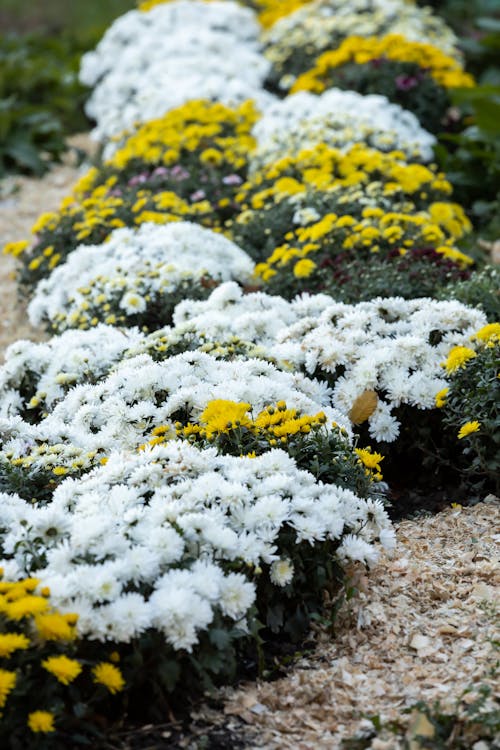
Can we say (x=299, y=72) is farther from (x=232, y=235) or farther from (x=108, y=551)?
(x=108, y=551)

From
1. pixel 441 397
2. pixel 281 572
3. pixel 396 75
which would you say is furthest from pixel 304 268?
pixel 396 75

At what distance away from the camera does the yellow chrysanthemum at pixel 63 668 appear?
2.15 metres

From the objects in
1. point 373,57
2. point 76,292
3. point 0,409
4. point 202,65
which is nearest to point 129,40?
point 202,65

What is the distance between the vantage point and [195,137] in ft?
22.6

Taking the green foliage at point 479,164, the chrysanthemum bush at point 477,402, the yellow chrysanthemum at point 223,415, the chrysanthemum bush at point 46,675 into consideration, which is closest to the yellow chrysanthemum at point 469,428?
the chrysanthemum bush at point 477,402

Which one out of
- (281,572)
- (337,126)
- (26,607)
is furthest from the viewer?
(337,126)

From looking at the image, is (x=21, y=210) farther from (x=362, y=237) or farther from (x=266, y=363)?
(x=266, y=363)

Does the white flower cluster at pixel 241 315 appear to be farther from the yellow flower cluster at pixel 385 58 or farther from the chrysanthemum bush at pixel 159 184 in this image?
the yellow flower cluster at pixel 385 58

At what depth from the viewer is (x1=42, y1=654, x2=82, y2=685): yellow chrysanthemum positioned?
7.05ft

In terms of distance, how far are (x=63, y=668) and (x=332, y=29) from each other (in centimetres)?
857

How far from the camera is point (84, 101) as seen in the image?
1034 cm

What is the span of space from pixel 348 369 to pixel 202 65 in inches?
232

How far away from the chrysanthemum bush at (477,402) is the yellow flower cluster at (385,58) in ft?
16.7

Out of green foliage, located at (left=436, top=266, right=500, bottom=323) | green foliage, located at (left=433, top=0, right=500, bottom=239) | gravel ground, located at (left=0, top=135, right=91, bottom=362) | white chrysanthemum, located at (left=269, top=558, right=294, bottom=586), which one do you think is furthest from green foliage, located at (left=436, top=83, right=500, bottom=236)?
white chrysanthemum, located at (left=269, top=558, right=294, bottom=586)
